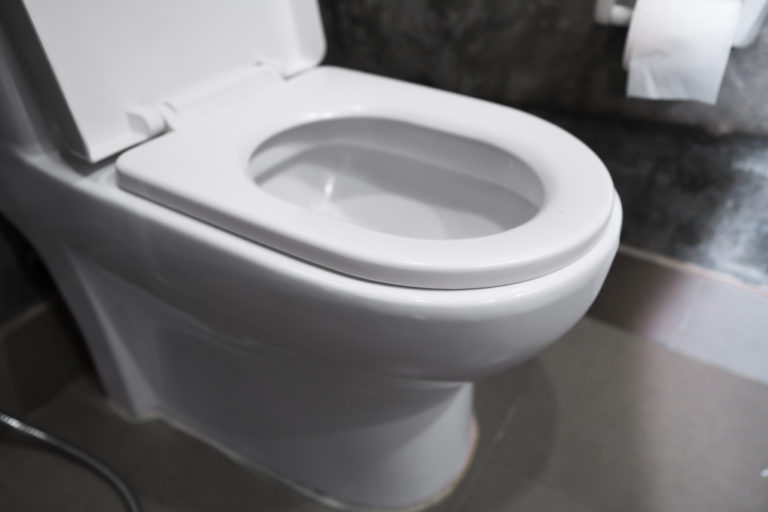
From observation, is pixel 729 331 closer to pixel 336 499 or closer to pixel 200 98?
pixel 336 499

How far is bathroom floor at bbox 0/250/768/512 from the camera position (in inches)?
28.1

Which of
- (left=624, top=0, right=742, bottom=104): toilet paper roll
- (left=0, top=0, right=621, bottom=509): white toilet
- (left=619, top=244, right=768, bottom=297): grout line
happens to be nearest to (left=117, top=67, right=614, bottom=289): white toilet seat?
(left=0, top=0, right=621, bottom=509): white toilet

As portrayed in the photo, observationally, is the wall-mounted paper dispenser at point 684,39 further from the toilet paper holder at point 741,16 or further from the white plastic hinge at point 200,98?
the white plastic hinge at point 200,98

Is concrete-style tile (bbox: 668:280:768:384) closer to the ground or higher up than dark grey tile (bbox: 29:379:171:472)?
closer to the ground

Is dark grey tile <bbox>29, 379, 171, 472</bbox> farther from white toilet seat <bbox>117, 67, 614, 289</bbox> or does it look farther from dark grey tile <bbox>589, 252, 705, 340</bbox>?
dark grey tile <bbox>589, 252, 705, 340</bbox>

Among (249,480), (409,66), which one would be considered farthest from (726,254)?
(249,480)

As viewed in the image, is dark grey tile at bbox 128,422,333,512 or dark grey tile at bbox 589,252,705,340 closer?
dark grey tile at bbox 128,422,333,512

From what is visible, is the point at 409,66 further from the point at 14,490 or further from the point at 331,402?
the point at 14,490

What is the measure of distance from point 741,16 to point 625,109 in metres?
0.18

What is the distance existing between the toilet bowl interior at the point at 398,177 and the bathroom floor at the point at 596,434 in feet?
0.99

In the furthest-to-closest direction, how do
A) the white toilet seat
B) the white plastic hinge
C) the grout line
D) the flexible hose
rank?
the grout line < the flexible hose < the white plastic hinge < the white toilet seat

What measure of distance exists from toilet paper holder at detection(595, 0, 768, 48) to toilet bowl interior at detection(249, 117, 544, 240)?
0.78 ft

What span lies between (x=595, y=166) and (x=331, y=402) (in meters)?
0.36

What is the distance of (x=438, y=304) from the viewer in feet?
1.34
